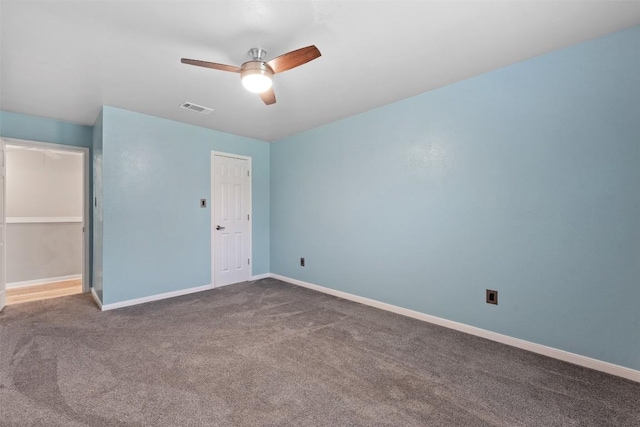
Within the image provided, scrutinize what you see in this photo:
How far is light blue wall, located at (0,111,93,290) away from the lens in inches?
140

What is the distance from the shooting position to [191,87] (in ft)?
9.57

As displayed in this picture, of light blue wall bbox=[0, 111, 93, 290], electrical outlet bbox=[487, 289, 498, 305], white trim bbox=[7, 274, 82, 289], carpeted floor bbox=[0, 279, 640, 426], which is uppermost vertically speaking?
light blue wall bbox=[0, 111, 93, 290]

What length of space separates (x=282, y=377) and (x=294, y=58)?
2.25 meters

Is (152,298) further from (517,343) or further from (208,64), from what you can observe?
(517,343)

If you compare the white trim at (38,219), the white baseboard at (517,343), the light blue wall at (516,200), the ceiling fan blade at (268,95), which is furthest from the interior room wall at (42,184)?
the white baseboard at (517,343)

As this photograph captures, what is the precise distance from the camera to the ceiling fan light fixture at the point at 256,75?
2115mm

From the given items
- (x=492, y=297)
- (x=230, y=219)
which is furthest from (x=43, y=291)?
(x=492, y=297)

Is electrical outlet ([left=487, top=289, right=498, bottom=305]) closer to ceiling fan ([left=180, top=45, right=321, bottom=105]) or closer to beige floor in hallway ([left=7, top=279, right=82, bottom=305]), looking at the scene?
ceiling fan ([left=180, top=45, right=321, bottom=105])

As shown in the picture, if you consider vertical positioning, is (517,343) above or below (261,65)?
below

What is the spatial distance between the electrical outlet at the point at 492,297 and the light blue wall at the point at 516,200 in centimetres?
5

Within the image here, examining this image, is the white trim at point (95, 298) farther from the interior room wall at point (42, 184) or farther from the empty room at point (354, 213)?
the interior room wall at point (42, 184)

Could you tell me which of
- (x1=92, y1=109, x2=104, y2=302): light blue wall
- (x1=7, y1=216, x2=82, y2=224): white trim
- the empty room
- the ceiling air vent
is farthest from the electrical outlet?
(x1=7, y1=216, x2=82, y2=224): white trim

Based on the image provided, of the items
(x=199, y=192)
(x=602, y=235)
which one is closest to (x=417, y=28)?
(x=602, y=235)

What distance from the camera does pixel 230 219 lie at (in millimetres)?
4633
